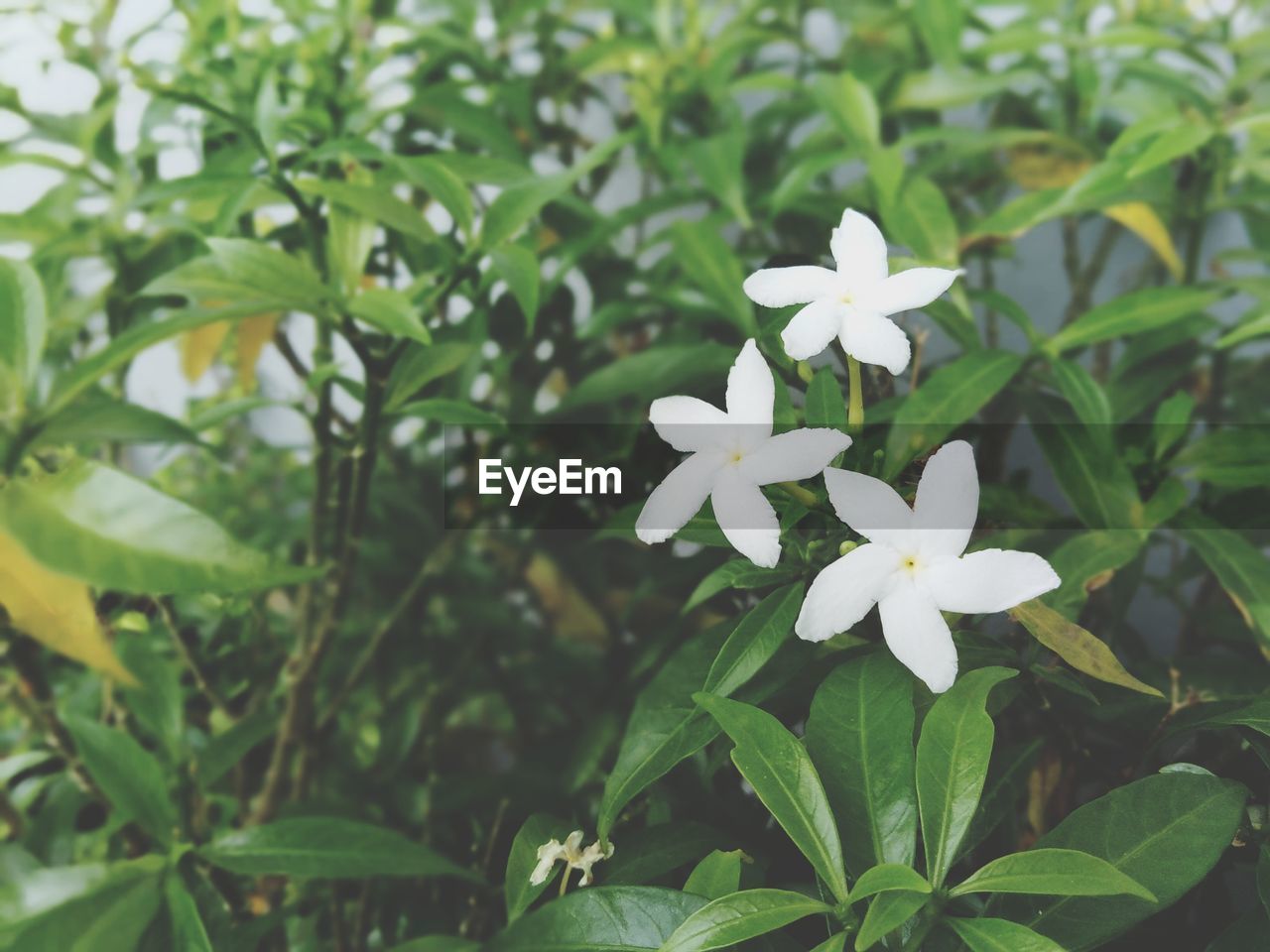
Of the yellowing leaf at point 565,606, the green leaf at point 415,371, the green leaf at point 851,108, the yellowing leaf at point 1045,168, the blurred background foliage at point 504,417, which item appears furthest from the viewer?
the yellowing leaf at point 565,606

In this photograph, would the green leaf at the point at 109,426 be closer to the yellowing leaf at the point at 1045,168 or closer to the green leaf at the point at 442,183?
the green leaf at the point at 442,183

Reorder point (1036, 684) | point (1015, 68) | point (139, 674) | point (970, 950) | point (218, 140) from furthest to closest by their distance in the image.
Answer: point (1015, 68), point (218, 140), point (139, 674), point (1036, 684), point (970, 950)

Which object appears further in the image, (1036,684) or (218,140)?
(218,140)

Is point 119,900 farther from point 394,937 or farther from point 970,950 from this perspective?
point 970,950

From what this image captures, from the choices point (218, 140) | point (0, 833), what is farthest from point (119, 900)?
point (218, 140)

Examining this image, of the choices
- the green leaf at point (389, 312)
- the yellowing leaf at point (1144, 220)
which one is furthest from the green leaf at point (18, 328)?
the yellowing leaf at point (1144, 220)

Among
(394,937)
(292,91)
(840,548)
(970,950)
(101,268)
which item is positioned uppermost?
(292,91)

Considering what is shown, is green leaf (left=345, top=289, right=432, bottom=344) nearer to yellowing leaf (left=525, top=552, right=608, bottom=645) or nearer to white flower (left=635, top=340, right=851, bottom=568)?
white flower (left=635, top=340, right=851, bottom=568)
